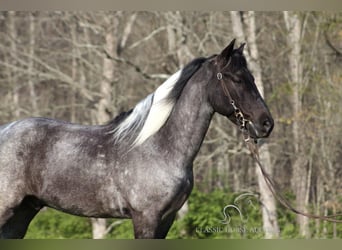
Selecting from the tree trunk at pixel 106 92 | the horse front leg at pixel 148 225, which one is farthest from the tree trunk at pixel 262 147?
the horse front leg at pixel 148 225

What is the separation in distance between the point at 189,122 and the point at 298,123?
17.0ft

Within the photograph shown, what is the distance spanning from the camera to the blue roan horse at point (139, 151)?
4203mm

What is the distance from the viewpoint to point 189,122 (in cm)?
438

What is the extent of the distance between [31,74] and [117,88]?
5.09 feet

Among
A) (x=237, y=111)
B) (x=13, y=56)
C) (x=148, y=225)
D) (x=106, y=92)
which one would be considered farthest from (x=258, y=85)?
(x=148, y=225)

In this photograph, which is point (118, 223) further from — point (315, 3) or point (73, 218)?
point (315, 3)

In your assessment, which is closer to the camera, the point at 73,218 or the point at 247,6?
the point at 247,6

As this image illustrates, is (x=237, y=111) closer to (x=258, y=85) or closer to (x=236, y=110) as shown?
(x=236, y=110)

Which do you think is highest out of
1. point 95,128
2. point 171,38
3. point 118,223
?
point 171,38

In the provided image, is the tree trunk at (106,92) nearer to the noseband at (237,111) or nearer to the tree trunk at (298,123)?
the tree trunk at (298,123)

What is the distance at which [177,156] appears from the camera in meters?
4.27

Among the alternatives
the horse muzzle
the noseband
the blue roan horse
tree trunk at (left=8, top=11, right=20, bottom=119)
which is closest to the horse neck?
the blue roan horse

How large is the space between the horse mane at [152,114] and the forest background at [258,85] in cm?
426

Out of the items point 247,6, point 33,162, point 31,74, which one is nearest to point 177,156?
point 33,162
